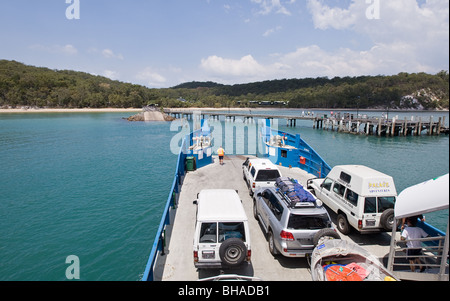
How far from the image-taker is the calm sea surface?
11.8 meters

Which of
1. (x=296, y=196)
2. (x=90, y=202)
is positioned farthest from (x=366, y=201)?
(x=90, y=202)

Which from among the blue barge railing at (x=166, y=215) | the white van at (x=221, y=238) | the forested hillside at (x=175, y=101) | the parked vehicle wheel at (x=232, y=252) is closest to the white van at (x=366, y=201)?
the white van at (x=221, y=238)

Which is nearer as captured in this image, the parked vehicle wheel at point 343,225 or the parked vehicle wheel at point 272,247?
the parked vehicle wheel at point 272,247

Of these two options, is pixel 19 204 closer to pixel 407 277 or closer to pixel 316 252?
pixel 316 252

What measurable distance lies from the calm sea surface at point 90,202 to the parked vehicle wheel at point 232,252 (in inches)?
219

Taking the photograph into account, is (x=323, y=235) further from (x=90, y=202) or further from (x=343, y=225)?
(x=90, y=202)

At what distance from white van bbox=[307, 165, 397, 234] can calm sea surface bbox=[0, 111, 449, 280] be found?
327 inches

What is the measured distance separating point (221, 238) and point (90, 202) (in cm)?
1447

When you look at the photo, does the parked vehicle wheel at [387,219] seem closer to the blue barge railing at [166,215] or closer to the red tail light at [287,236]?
the red tail light at [287,236]

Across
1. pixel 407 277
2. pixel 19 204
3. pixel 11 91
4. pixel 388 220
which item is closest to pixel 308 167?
pixel 388 220

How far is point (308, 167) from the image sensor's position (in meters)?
17.7

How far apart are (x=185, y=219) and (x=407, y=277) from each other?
7219mm

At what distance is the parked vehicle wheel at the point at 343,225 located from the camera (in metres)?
9.26

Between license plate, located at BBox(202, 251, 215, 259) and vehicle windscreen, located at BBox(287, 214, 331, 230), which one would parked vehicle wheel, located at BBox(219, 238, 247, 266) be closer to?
license plate, located at BBox(202, 251, 215, 259)
